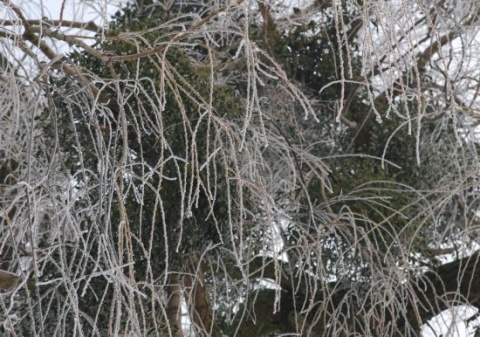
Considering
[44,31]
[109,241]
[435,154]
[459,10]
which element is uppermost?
[459,10]

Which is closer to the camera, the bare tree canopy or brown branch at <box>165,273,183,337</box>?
the bare tree canopy

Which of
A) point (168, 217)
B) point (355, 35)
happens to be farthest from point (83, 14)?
point (355, 35)

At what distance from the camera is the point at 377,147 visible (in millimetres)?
3525

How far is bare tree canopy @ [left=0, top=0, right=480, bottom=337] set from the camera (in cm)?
238

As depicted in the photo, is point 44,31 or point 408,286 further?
point 408,286

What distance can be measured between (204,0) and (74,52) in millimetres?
1376

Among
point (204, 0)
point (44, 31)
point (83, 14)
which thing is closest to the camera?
point (44, 31)

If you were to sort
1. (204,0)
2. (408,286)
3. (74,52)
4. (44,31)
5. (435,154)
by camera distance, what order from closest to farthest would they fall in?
(44,31) < (74,52) < (408,286) < (435,154) < (204,0)

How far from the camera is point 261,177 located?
214 cm

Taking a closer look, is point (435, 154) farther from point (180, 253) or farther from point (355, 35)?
point (180, 253)

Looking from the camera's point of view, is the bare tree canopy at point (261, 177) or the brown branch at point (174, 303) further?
the brown branch at point (174, 303)

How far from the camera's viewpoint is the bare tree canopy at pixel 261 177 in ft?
7.80

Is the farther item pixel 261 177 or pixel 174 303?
pixel 174 303

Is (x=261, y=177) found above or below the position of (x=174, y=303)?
above
